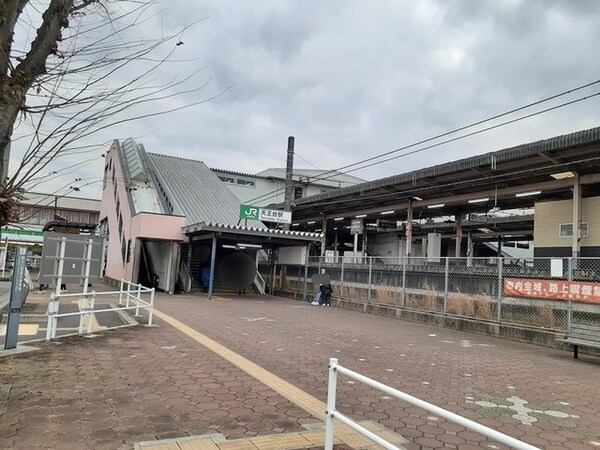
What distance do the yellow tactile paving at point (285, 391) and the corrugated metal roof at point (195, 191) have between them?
1669 cm

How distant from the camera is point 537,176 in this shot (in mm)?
18609

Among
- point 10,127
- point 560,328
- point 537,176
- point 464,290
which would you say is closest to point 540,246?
point 537,176

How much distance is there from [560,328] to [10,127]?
11.5 m

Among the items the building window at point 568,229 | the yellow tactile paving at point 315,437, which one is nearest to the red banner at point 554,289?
the yellow tactile paving at point 315,437

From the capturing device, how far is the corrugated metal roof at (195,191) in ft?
87.8

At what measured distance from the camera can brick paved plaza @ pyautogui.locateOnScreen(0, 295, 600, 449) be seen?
4309mm

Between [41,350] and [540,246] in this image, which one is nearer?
[41,350]

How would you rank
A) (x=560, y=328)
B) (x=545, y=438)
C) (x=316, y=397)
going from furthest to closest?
(x=560, y=328) < (x=316, y=397) < (x=545, y=438)

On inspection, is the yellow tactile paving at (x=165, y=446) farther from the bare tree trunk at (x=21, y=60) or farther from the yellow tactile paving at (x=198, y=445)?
Result: the bare tree trunk at (x=21, y=60)

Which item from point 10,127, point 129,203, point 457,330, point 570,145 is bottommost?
point 457,330

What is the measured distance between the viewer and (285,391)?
571 centimetres

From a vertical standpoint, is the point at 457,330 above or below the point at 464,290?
below

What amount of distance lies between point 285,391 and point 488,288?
8.76 metres

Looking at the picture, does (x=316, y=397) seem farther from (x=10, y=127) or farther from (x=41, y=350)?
(x=41, y=350)
